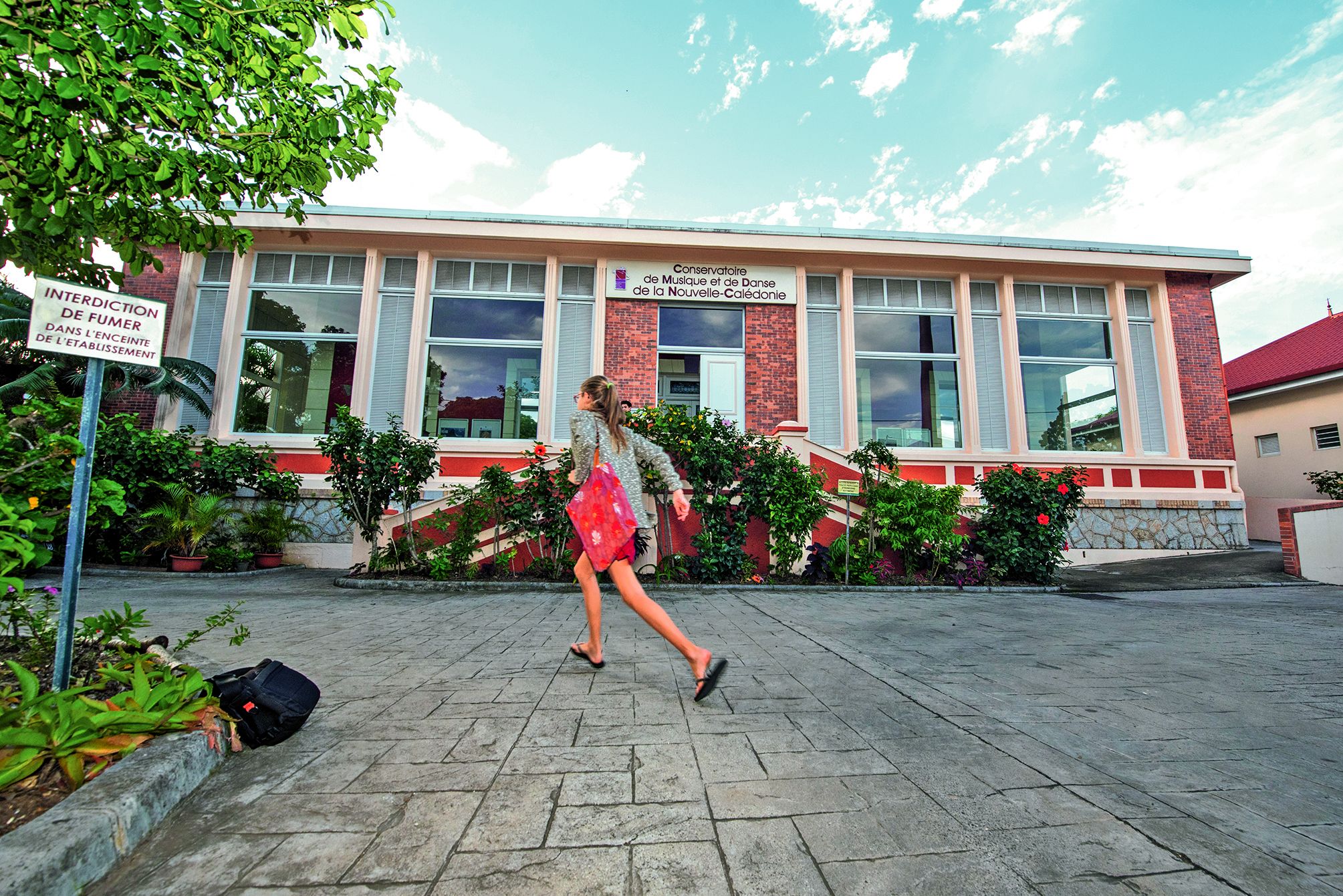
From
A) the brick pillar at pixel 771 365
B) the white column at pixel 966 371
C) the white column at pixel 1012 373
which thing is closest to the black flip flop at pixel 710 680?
the brick pillar at pixel 771 365

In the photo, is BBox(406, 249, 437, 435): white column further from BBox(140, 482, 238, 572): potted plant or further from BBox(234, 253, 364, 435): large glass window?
BBox(140, 482, 238, 572): potted plant

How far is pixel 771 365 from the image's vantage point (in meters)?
12.4

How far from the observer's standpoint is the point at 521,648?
4.10m

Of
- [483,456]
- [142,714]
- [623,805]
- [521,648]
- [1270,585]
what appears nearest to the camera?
[623,805]

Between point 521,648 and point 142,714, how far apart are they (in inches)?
90.8

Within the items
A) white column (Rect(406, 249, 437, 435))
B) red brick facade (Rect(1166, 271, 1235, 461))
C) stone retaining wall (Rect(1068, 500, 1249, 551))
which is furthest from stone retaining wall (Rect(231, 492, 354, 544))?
red brick facade (Rect(1166, 271, 1235, 461))

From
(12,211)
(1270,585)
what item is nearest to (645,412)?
(12,211)

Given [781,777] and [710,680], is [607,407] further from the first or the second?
[781,777]

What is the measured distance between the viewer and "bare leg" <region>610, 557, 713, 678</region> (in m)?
2.96

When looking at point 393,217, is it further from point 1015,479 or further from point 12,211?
point 1015,479

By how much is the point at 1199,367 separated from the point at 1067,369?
8.37ft

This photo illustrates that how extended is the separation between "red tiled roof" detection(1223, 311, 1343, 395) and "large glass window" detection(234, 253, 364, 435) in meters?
23.3

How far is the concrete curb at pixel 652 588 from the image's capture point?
24.9 feet

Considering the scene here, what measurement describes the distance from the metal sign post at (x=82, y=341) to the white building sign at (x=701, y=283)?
10.4m
